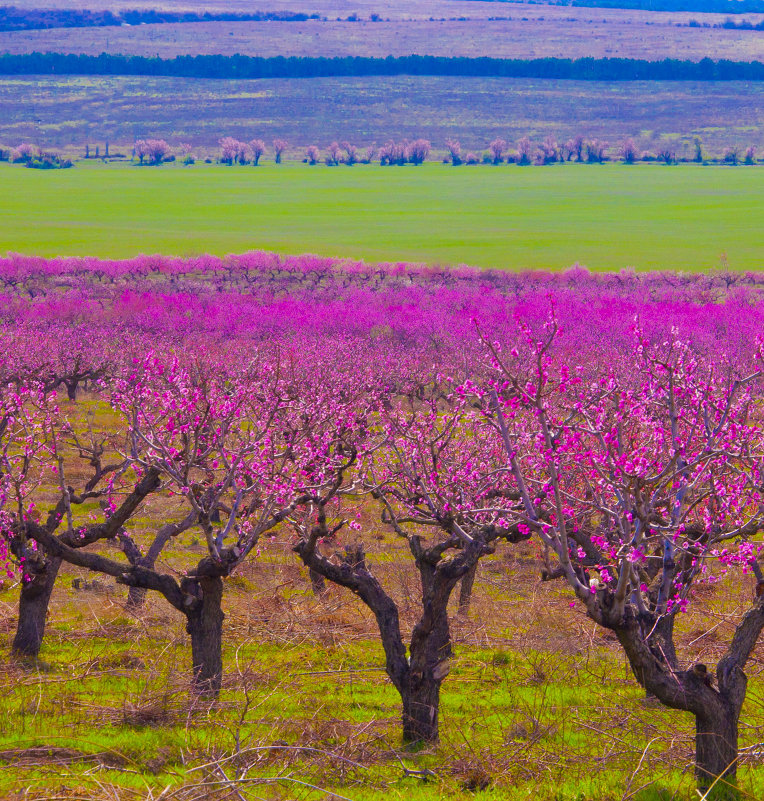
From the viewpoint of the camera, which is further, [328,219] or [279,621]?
[328,219]

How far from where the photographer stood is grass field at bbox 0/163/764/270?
376 ft

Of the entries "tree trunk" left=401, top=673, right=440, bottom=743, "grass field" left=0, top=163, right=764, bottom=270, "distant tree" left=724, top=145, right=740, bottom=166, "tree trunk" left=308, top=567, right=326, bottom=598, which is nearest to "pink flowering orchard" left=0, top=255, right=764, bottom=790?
"tree trunk" left=401, top=673, right=440, bottom=743

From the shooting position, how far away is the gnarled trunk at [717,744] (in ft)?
35.3

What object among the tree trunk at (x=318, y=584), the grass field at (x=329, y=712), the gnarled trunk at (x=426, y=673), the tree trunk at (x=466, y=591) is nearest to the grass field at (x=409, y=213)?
the tree trunk at (x=466, y=591)

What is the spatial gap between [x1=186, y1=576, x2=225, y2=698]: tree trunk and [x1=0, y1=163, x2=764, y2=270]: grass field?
92.1 metres

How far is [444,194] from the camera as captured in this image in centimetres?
16475

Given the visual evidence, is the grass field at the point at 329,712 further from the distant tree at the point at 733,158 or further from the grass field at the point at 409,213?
the distant tree at the point at 733,158

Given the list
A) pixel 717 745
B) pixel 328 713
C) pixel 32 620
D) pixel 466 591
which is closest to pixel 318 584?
pixel 466 591

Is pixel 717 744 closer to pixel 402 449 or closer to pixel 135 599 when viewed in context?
pixel 402 449

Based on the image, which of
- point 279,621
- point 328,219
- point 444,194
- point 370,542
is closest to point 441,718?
point 279,621

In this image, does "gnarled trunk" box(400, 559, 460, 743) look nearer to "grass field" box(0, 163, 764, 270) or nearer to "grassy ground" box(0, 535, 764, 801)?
"grassy ground" box(0, 535, 764, 801)

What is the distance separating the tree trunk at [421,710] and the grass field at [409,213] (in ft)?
306

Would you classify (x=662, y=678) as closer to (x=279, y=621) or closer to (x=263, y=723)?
(x=263, y=723)

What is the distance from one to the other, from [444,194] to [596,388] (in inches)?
6234
